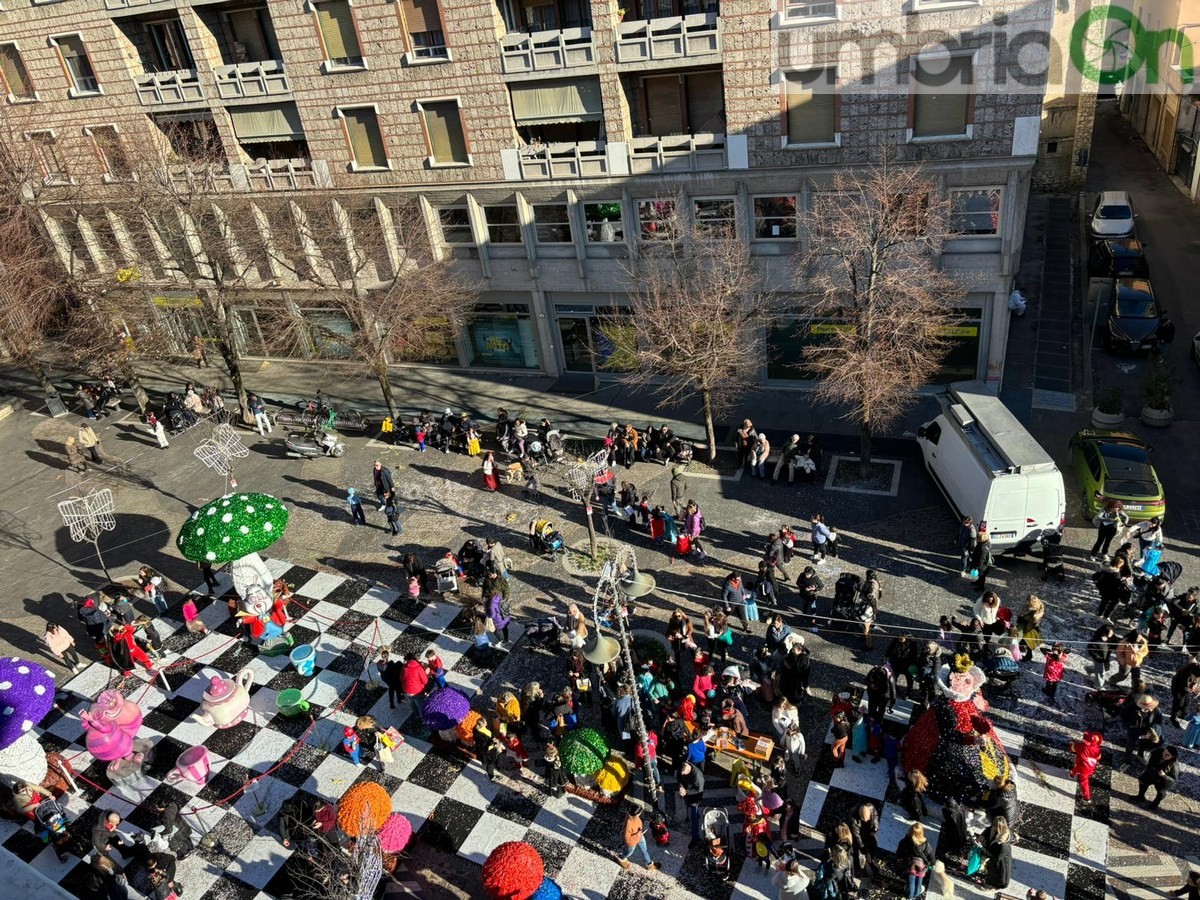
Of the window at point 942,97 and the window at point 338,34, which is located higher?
the window at point 338,34

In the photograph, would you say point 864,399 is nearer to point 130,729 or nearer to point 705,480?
point 705,480

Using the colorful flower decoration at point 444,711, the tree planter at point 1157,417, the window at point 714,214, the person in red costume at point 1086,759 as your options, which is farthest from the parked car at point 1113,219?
the colorful flower decoration at point 444,711

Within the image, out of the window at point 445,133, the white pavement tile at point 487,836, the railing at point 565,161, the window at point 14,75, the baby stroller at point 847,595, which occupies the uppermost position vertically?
the window at point 14,75

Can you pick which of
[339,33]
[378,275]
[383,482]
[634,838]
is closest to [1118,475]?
[634,838]

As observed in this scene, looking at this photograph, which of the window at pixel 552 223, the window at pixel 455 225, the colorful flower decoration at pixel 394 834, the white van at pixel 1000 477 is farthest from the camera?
the window at pixel 455 225

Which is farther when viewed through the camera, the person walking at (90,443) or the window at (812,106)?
the person walking at (90,443)

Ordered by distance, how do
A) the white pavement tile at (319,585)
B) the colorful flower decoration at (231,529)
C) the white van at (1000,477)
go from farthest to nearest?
the white pavement tile at (319,585) → the colorful flower decoration at (231,529) → the white van at (1000,477)

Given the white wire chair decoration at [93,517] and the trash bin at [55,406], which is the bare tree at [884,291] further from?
the trash bin at [55,406]
